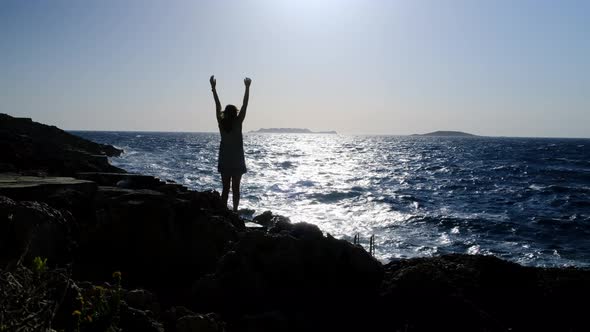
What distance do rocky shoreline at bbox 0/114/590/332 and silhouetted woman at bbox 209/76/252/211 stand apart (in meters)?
2.05

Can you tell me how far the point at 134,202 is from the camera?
15.4 feet

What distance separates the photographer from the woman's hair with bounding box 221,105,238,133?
6.71 meters

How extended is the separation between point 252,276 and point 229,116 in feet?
10.6

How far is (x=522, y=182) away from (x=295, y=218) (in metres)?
19.7

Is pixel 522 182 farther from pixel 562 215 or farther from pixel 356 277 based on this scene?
pixel 356 277

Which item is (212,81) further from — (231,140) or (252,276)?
(252,276)

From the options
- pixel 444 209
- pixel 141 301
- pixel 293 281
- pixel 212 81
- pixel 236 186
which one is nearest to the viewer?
pixel 141 301

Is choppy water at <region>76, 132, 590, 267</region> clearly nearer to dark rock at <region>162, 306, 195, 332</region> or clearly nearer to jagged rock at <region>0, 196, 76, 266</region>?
jagged rock at <region>0, 196, 76, 266</region>

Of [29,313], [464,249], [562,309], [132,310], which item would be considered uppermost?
[29,313]

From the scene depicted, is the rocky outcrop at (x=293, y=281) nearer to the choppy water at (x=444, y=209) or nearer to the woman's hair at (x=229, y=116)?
the woman's hair at (x=229, y=116)

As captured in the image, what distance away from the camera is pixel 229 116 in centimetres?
674

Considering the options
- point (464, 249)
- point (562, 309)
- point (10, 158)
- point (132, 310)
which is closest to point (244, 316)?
point (132, 310)

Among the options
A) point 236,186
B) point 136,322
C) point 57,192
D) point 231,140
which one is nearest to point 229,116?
point 231,140

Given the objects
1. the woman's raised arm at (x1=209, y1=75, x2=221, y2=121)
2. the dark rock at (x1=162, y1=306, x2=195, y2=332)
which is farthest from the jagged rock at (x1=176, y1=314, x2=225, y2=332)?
the woman's raised arm at (x1=209, y1=75, x2=221, y2=121)
